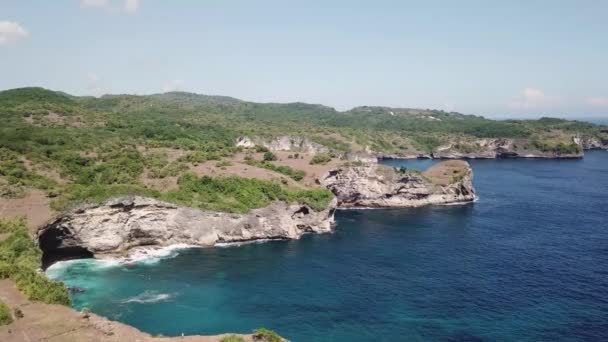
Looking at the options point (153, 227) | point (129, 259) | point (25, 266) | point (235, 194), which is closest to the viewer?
point (25, 266)

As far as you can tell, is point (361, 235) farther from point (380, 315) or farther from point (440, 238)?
point (380, 315)

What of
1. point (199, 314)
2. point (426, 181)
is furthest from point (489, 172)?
point (199, 314)

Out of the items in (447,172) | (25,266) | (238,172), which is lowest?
(25,266)

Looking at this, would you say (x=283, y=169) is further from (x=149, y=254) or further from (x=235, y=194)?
(x=149, y=254)

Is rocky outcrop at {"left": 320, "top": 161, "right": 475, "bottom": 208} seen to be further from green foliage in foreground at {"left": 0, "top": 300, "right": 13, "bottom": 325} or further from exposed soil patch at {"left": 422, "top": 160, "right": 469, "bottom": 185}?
green foliage in foreground at {"left": 0, "top": 300, "right": 13, "bottom": 325}

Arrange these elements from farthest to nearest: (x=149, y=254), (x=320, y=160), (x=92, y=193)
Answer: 1. (x=320, y=160)
2. (x=149, y=254)
3. (x=92, y=193)

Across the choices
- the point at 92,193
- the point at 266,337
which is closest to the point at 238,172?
the point at 92,193

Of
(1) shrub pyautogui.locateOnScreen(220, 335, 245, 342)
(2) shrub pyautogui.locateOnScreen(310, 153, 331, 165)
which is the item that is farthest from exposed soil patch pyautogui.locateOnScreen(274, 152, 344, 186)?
(1) shrub pyautogui.locateOnScreen(220, 335, 245, 342)
